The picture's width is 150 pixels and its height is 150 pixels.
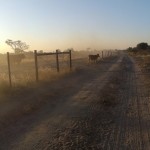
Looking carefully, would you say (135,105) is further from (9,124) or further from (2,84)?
(2,84)

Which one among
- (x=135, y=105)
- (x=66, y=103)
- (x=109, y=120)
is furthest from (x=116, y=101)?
(x=109, y=120)

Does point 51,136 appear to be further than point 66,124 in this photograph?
No

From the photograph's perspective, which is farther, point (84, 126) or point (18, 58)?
point (18, 58)

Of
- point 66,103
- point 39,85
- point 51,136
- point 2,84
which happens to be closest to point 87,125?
point 51,136

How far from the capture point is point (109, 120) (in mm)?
9938

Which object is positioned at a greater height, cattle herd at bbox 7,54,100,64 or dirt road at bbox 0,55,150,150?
dirt road at bbox 0,55,150,150

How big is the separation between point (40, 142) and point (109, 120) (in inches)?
113

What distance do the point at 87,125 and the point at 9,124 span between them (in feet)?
7.07

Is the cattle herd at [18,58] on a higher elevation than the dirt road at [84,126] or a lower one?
lower

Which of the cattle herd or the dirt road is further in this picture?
the cattle herd

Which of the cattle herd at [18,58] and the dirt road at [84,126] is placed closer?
the dirt road at [84,126]

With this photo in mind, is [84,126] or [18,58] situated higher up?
[84,126]

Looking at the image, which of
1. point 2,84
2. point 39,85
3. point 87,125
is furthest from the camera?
point 39,85

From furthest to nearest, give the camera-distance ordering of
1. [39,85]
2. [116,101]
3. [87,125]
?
[39,85] < [116,101] < [87,125]
